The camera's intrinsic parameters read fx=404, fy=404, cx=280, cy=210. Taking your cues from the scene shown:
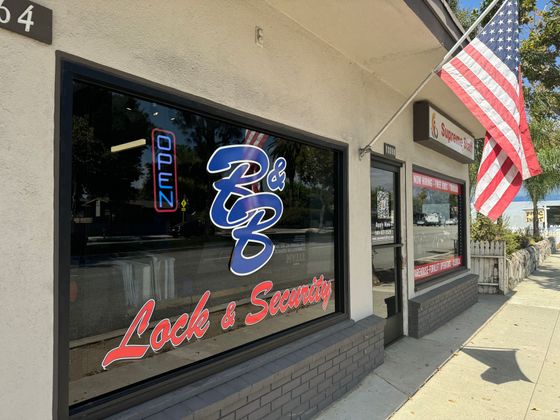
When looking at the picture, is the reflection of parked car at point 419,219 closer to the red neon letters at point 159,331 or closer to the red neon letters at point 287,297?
the red neon letters at point 287,297

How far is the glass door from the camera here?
5195 mm

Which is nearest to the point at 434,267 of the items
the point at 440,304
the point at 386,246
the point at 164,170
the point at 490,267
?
the point at 440,304

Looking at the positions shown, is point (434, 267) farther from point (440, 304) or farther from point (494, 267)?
point (494, 267)

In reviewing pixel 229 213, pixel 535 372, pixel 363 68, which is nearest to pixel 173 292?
pixel 229 213

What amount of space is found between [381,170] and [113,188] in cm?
379

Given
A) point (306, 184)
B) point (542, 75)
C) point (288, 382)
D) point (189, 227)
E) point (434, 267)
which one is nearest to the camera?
point (189, 227)

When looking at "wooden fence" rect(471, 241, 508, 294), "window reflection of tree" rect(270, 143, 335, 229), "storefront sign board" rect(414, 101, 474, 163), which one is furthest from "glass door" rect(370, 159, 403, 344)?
"wooden fence" rect(471, 241, 508, 294)

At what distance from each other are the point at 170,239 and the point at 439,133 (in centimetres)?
521

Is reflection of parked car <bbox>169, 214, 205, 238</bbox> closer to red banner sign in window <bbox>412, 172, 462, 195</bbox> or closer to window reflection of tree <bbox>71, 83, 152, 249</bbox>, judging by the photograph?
window reflection of tree <bbox>71, 83, 152, 249</bbox>

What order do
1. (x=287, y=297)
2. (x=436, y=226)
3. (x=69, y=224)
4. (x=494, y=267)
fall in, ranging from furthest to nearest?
(x=494, y=267) < (x=436, y=226) < (x=287, y=297) < (x=69, y=224)

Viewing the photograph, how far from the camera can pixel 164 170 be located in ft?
8.98

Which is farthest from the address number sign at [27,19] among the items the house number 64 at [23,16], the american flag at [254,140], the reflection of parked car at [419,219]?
the reflection of parked car at [419,219]

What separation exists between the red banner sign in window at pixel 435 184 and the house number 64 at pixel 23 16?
545 cm

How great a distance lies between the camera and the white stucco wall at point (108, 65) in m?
1.85
